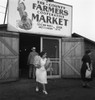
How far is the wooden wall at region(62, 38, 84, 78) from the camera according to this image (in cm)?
1105

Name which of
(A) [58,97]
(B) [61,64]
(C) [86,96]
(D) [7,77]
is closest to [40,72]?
(A) [58,97]

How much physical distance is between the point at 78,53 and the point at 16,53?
3.59 meters

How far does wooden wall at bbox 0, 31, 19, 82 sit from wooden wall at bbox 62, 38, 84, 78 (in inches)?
115

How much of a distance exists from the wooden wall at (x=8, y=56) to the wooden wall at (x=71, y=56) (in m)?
2.92

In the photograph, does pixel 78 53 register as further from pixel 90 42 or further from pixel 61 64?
pixel 90 42

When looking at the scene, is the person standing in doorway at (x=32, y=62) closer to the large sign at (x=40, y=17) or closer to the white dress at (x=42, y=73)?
the large sign at (x=40, y=17)

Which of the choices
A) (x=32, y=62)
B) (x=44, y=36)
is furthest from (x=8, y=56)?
(x=44, y=36)

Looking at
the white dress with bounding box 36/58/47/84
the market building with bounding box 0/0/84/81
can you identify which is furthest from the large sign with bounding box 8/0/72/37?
the white dress with bounding box 36/58/47/84

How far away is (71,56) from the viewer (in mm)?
11109

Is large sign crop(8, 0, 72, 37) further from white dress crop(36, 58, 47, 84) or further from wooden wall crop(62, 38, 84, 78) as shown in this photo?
white dress crop(36, 58, 47, 84)

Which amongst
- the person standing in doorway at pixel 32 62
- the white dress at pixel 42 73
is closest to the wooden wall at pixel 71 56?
the person standing in doorway at pixel 32 62

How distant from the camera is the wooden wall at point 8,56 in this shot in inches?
355

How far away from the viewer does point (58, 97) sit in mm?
6707

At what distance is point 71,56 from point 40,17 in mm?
2785
